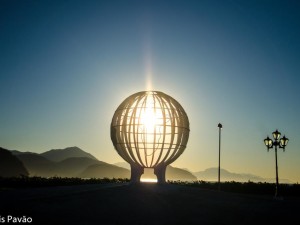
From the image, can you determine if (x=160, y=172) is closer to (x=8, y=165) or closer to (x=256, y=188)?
(x=256, y=188)

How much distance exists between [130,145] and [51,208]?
35.2ft

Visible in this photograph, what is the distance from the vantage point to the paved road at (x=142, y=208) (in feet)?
50.5

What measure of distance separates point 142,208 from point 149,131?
31.3ft

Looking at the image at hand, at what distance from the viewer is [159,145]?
87.6ft

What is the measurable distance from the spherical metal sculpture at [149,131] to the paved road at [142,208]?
4.76m

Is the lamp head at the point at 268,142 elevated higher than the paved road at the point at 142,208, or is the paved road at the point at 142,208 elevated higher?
the lamp head at the point at 268,142

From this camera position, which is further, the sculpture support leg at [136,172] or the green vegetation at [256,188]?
the green vegetation at [256,188]

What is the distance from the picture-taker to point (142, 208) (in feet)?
57.8

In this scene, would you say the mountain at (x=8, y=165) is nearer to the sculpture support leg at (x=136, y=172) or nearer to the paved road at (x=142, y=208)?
the sculpture support leg at (x=136, y=172)

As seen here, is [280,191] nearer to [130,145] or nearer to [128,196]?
[130,145]

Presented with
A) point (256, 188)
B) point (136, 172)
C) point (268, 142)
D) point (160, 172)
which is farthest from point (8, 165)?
point (268, 142)

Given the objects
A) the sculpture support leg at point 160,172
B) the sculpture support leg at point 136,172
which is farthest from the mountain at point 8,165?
the sculpture support leg at point 160,172

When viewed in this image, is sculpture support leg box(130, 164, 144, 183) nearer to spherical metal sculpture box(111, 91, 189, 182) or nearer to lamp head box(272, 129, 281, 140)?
spherical metal sculpture box(111, 91, 189, 182)

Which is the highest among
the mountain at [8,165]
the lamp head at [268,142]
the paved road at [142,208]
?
the lamp head at [268,142]
